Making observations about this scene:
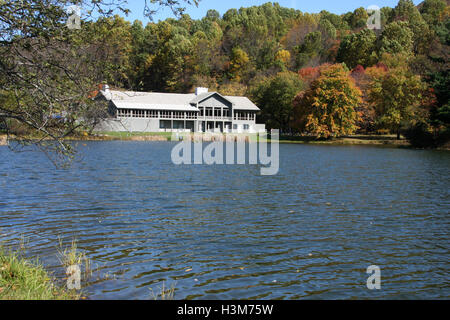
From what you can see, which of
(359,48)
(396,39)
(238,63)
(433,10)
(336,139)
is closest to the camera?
(336,139)

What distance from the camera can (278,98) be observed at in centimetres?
7894

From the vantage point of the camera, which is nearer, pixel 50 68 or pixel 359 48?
pixel 50 68

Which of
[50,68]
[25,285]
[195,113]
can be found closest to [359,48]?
[195,113]

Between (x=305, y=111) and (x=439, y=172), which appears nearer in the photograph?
(x=439, y=172)

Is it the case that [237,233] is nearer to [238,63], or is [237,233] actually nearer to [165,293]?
[165,293]

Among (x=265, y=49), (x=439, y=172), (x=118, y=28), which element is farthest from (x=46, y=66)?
(x=265, y=49)

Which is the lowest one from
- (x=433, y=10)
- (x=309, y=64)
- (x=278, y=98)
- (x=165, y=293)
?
(x=165, y=293)

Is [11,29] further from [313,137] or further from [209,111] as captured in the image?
[209,111]

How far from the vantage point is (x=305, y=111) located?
70.0 meters

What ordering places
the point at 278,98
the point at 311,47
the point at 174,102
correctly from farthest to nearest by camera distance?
the point at 311,47 → the point at 174,102 → the point at 278,98

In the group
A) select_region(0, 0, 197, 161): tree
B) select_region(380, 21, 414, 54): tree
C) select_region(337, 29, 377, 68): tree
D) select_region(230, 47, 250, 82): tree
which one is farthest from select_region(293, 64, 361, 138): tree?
select_region(0, 0, 197, 161): tree

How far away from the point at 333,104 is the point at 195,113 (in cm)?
2566

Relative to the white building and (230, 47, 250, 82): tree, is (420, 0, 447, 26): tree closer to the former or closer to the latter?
(230, 47, 250, 82): tree

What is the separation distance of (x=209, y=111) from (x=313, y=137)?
20.0 metres
